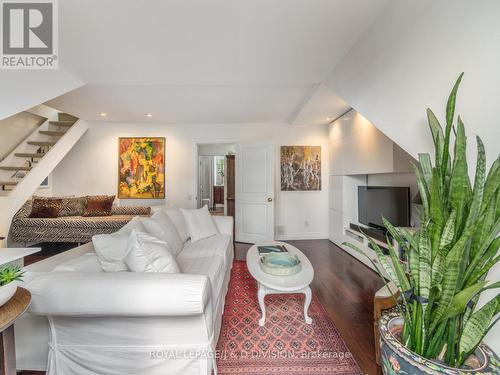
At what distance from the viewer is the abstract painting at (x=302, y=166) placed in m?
4.64

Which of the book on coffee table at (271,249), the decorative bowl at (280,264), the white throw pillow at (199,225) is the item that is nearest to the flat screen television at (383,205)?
the book on coffee table at (271,249)

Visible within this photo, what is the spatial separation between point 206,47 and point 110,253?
1874mm

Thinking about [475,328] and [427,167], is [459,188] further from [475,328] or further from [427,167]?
[475,328]

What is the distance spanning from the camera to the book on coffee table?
237 cm

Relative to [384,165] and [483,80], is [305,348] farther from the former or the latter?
[384,165]

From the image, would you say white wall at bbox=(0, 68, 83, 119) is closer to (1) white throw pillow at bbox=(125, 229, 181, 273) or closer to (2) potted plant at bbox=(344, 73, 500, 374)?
(1) white throw pillow at bbox=(125, 229, 181, 273)

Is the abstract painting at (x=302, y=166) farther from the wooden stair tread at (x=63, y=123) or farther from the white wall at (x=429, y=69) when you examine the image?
the wooden stair tread at (x=63, y=123)

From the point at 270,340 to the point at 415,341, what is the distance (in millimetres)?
1093

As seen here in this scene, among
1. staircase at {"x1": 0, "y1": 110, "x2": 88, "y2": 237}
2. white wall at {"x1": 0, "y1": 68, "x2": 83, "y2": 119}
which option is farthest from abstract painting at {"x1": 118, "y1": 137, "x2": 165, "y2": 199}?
white wall at {"x1": 0, "y1": 68, "x2": 83, "y2": 119}

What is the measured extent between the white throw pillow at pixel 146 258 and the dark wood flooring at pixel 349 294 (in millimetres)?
956

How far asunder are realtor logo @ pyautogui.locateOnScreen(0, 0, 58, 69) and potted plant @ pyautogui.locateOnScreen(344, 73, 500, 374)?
2617 millimetres

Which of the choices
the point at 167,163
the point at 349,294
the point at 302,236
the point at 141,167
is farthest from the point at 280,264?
the point at 141,167

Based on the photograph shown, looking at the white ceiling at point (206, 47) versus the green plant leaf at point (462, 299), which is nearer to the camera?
the green plant leaf at point (462, 299)

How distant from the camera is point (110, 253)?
1.45 metres
